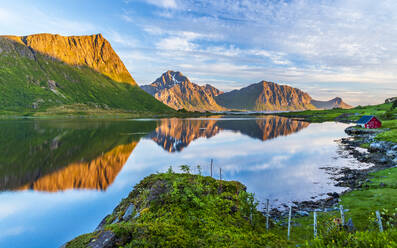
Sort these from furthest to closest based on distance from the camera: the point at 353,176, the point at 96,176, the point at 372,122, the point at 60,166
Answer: the point at 372,122
the point at 60,166
the point at 96,176
the point at 353,176

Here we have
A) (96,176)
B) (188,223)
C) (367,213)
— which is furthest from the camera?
(96,176)

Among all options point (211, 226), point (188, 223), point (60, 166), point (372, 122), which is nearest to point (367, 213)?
point (211, 226)

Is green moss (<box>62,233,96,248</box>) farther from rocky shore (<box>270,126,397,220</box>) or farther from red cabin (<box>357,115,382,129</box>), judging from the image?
red cabin (<box>357,115,382,129</box>)

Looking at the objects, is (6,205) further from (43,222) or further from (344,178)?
(344,178)

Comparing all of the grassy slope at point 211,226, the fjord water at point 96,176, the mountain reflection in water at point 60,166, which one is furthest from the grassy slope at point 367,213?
the mountain reflection in water at point 60,166

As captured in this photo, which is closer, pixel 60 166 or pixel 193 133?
pixel 60 166

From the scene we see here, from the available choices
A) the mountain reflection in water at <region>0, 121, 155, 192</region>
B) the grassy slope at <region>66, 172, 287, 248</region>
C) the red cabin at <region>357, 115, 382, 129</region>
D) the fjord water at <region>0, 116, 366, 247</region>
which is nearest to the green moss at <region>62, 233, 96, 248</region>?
the grassy slope at <region>66, 172, 287, 248</region>

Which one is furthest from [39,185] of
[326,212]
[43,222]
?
[326,212]

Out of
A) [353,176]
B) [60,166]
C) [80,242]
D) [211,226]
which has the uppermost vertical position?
[80,242]

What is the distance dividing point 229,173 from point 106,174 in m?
22.3

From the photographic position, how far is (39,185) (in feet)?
108

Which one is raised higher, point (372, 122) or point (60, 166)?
point (372, 122)

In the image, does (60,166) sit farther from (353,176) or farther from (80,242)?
(353,176)

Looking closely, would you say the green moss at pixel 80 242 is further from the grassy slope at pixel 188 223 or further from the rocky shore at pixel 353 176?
the rocky shore at pixel 353 176
